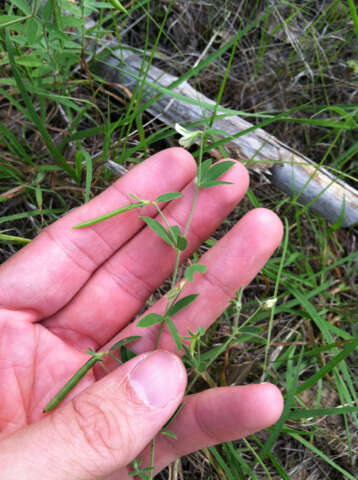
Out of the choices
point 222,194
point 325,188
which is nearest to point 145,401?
point 222,194

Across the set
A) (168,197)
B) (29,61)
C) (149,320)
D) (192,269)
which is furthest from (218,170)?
(29,61)

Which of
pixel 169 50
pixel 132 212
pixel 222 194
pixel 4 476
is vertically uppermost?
pixel 169 50

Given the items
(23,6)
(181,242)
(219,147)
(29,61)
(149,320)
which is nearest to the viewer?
(149,320)

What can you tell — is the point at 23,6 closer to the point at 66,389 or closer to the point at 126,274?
the point at 126,274

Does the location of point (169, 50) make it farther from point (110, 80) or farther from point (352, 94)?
point (352, 94)

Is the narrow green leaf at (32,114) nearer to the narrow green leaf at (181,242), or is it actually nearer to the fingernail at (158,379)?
the narrow green leaf at (181,242)

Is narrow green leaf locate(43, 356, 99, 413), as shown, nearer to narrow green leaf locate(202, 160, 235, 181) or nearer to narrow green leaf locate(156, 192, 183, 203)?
narrow green leaf locate(156, 192, 183, 203)
